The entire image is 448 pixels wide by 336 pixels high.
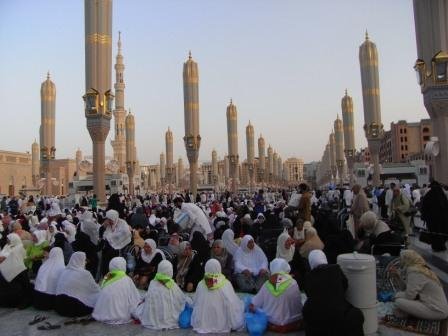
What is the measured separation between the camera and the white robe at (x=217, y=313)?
303 centimetres

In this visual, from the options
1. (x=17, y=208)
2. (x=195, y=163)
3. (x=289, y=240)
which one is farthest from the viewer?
(x=195, y=163)

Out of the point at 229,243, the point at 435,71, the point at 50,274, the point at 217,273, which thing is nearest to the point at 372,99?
the point at 435,71

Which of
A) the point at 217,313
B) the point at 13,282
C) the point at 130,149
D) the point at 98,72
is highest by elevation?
the point at 98,72

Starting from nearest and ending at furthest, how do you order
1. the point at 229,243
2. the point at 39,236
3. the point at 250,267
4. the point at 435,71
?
the point at 250,267 < the point at 229,243 < the point at 39,236 < the point at 435,71

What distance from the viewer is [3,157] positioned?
39312mm

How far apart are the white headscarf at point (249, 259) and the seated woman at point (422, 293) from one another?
1.51 meters

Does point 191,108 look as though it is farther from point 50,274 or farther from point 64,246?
point 50,274

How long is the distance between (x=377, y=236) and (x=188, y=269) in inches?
69.9

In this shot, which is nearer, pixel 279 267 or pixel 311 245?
pixel 279 267

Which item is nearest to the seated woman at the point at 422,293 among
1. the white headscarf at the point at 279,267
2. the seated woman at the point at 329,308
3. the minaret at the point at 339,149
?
the seated woman at the point at 329,308

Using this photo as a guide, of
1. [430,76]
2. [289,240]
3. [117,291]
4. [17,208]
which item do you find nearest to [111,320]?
[117,291]

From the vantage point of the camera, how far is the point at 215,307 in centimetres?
304

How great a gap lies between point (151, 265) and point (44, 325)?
1208 millimetres

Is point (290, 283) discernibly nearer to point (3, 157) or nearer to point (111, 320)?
point (111, 320)
